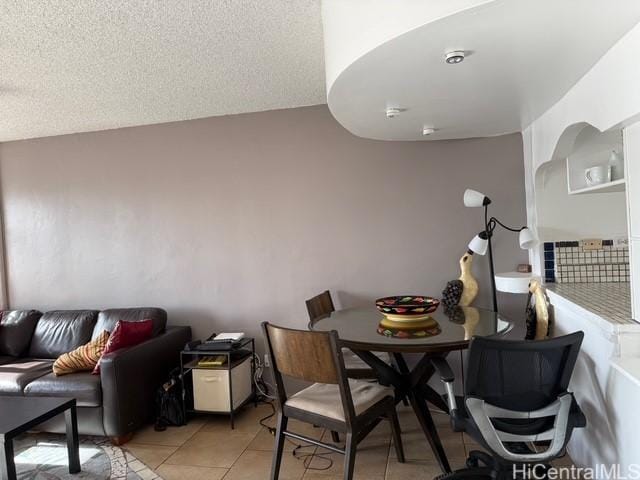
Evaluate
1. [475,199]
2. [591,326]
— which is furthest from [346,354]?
[591,326]

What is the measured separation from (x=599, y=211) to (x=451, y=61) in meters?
1.88

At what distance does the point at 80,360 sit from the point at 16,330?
1.19 m

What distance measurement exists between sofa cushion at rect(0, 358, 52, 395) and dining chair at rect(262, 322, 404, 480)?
2012 mm

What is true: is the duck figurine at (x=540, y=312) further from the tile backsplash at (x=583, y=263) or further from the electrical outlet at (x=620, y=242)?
the electrical outlet at (x=620, y=242)

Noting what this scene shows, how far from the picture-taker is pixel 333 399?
85.8 inches

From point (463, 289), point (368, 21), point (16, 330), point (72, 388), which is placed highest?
point (368, 21)

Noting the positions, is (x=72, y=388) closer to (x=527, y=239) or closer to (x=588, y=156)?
(x=527, y=239)

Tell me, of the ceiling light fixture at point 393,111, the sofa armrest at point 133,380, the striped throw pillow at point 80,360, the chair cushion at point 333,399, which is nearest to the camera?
the chair cushion at point 333,399

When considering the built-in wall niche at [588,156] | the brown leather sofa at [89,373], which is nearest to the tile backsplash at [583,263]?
the built-in wall niche at [588,156]

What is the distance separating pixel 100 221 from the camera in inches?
155

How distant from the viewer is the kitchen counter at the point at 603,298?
1.76 meters

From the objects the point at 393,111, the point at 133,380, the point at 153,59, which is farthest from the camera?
the point at 133,380

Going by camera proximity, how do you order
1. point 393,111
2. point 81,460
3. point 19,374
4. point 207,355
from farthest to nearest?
point 207,355, point 19,374, point 81,460, point 393,111

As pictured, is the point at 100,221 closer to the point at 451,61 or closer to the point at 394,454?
the point at 394,454
